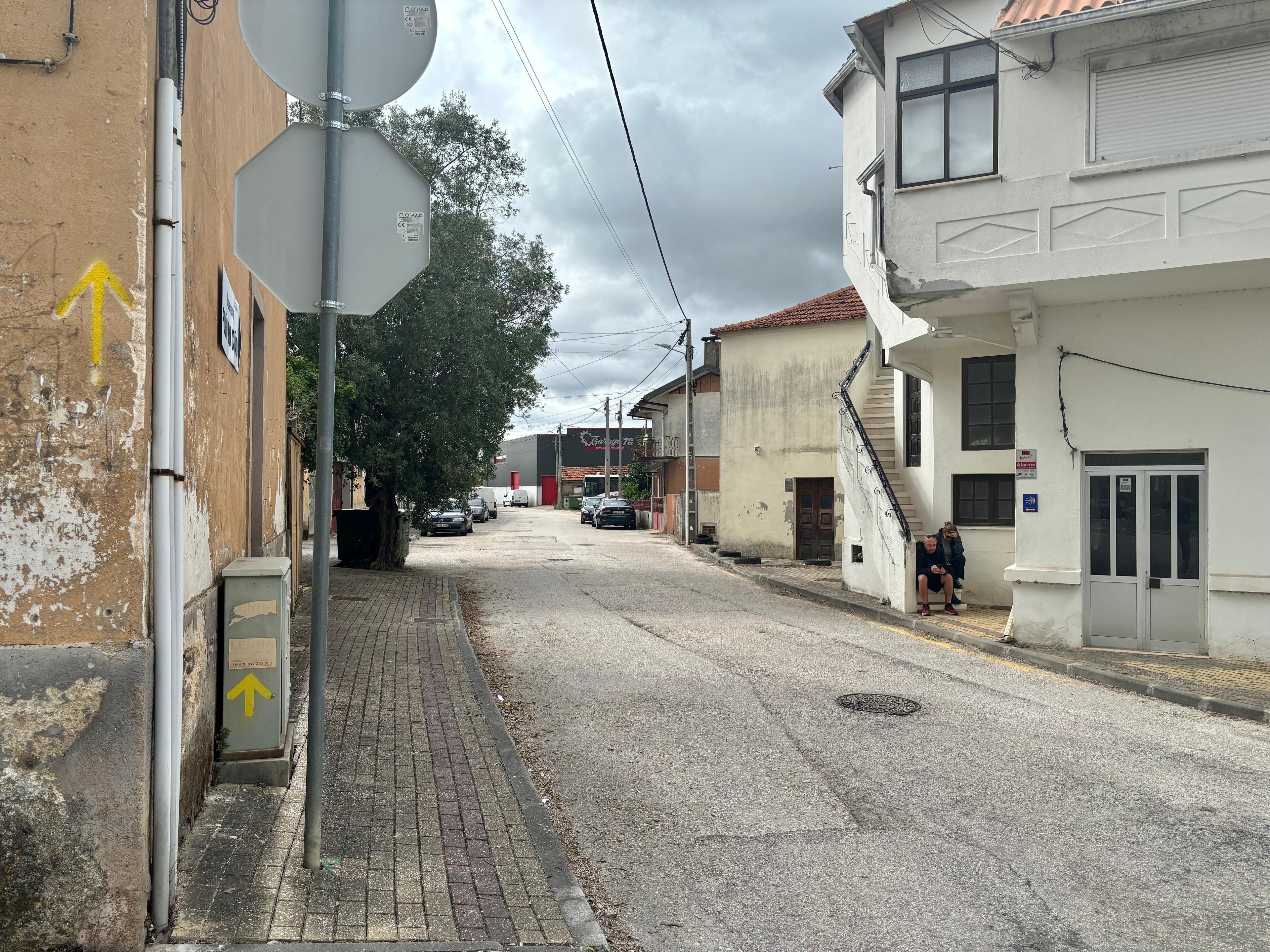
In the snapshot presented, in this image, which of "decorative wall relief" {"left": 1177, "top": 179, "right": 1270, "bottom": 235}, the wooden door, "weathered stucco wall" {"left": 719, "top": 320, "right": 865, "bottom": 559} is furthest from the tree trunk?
"decorative wall relief" {"left": 1177, "top": 179, "right": 1270, "bottom": 235}

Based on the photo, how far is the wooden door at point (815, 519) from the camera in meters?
25.9

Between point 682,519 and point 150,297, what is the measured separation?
3244 centimetres

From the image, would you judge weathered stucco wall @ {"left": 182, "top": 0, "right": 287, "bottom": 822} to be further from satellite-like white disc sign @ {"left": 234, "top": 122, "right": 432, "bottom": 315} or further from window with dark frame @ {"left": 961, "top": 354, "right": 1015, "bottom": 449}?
window with dark frame @ {"left": 961, "top": 354, "right": 1015, "bottom": 449}

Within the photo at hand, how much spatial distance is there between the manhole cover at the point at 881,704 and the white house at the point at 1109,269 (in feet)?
12.1

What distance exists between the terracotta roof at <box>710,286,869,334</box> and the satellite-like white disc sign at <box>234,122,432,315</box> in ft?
72.1

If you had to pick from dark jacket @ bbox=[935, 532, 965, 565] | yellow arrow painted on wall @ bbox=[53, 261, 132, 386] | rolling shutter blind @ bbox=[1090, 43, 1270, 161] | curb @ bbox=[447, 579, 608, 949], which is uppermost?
rolling shutter blind @ bbox=[1090, 43, 1270, 161]

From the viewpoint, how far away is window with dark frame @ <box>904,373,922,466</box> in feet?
57.4

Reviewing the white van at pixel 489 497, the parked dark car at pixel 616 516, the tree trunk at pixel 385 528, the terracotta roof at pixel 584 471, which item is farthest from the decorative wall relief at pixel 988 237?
the terracotta roof at pixel 584 471

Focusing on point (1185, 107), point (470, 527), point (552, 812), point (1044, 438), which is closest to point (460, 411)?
point (1044, 438)

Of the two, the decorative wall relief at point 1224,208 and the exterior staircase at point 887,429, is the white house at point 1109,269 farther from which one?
the exterior staircase at point 887,429

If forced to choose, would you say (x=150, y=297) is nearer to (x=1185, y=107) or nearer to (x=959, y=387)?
(x=1185, y=107)

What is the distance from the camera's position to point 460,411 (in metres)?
19.7

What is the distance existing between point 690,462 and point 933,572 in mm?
17533

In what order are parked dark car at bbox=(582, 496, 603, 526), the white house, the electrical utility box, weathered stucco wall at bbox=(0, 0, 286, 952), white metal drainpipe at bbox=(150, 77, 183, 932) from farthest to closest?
parked dark car at bbox=(582, 496, 603, 526) < the white house < the electrical utility box < white metal drainpipe at bbox=(150, 77, 183, 932) < weathered stucco wall at bbox=(0, 0, 286, 952)
